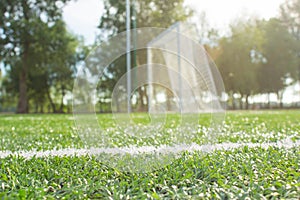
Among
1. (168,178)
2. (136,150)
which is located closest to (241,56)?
(136,150)

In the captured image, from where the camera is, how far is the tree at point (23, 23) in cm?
1986

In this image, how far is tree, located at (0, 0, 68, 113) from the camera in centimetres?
1986

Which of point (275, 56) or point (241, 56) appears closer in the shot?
point (241, 56)

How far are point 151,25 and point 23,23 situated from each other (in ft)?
26.2

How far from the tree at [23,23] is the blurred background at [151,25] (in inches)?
2.0

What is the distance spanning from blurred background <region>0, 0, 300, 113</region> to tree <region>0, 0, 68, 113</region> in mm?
51

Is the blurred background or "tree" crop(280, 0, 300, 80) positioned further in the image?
"tree" crop(280, 0, 300, 80)

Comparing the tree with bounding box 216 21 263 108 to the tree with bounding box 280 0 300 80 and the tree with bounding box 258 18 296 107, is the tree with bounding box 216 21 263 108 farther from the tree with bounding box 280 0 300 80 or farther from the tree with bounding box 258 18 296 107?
the tree with bounding box 280 0 300 80

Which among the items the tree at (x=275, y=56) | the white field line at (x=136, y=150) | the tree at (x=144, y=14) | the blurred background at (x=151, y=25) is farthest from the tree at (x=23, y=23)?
the tree at (x=275, y=56)

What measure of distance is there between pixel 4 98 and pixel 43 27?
67.4 feet

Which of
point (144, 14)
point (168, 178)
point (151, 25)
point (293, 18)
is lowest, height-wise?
point (168, 178)

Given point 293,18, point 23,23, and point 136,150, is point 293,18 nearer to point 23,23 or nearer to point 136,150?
point 23,23

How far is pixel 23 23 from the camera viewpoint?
64.7 ft

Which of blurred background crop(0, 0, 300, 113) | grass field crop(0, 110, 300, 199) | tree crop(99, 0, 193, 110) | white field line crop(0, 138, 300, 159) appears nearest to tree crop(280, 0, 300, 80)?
blurred background crop(0, 0, 300, 113)
